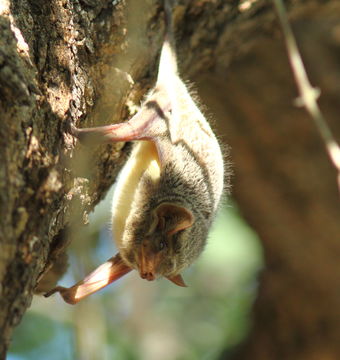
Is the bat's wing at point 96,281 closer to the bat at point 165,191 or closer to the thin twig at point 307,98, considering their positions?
the bat at point 165,191

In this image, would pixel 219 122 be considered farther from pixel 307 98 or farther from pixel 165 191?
pixel 165 191

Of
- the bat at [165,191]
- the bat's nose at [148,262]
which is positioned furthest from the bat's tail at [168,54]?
the bat's nose at [148,262]

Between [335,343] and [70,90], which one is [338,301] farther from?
[70,90]

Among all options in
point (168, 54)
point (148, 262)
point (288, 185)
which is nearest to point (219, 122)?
point (288, 185)

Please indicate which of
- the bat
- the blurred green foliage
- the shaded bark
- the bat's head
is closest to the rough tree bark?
the shaded bark

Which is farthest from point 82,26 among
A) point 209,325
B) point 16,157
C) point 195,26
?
point 209,325
